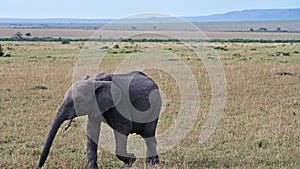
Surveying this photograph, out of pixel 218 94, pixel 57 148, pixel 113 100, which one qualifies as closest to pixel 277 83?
pixel 218 94

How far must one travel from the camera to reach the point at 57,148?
995 centimetres

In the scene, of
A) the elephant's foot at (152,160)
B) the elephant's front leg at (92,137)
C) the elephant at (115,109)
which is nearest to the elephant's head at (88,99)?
the elephant at (115,109)

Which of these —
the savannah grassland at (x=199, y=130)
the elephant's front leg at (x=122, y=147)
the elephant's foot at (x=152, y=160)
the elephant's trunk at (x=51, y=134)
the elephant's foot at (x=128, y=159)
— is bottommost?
the savannah grassland at (x=199, y=130)

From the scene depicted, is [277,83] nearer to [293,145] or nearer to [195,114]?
[195,114]

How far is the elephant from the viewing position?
7305 millimetres

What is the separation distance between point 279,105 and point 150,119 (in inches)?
294

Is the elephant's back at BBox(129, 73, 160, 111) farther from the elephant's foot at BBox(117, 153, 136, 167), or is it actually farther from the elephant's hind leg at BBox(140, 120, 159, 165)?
the elephant's foot at BBox(117, 153, 136, 167)

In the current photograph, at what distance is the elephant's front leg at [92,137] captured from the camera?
7914 mm

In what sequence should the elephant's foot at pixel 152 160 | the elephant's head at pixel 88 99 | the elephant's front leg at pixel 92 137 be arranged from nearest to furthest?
the elephant's head at pixel 88 99 < the elephant's front leg at pixel 92 137 < the elephant's foot at pixel 152 160

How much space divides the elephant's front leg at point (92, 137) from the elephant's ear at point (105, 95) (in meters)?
0.24

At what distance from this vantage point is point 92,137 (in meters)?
7.98

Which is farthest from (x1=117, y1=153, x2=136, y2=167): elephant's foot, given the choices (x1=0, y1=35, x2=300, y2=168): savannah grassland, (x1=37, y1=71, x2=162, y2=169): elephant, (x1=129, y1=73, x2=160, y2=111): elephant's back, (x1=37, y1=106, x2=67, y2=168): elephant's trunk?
(x1=37, y1=106, x2=67, y2=168): elephant's trunk

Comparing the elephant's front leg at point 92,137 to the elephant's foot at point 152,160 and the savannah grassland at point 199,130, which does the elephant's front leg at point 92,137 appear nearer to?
the savannah grassland at point 199,130

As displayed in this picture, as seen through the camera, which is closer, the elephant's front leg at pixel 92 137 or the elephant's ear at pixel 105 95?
the elephant's ear at pixel 105 95
